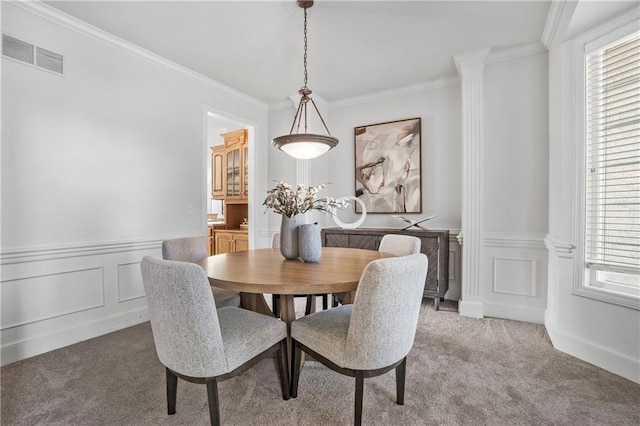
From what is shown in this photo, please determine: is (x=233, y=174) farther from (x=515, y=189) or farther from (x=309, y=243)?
(x=515, y=189)

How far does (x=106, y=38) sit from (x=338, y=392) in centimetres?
334

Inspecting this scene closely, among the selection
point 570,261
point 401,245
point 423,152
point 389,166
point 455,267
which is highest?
point 423,152

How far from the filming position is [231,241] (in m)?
5.01

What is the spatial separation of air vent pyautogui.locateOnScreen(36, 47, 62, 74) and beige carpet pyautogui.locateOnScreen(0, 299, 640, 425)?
7.16ft

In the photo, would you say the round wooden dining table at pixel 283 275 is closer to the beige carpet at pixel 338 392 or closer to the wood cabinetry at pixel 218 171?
the beige carpet at pixel 338 392

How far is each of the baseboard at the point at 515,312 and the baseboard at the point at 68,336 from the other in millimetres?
3412

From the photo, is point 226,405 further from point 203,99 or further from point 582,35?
point 582,35

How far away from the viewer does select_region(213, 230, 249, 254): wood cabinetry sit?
16.0 feet

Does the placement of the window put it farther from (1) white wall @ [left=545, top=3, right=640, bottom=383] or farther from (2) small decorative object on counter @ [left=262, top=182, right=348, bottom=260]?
(2) small decorative object on counter @ [left=262, top=182, right=348, bottom=260]

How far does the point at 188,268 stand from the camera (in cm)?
123

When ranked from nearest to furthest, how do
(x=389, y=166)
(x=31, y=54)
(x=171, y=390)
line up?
(x=171, y=390) < (x=31, y=54) < (x=389, y=166)

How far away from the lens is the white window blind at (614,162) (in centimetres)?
198

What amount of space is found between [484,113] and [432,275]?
1730 mm

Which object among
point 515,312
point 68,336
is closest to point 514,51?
point 515,312
